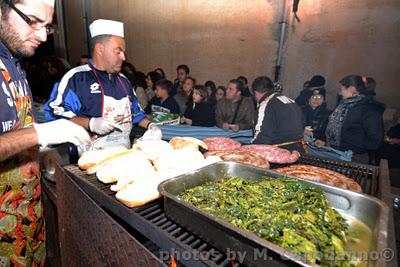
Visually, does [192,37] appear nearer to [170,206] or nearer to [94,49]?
[94,49]

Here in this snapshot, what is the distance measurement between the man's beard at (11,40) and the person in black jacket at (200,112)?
4.85 meters

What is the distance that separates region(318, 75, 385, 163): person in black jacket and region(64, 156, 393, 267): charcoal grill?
2872 millimetres

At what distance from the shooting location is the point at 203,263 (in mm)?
1157

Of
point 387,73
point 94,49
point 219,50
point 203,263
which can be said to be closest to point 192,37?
point 219,50

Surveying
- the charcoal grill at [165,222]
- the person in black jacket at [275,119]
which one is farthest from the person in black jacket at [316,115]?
the charcoal grill at [165,222]

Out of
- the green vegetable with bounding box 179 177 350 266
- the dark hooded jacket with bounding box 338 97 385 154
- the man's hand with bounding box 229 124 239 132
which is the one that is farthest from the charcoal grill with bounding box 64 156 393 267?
the man's hand with bounding box 229 124 239 132

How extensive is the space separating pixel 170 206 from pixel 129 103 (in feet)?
8.27

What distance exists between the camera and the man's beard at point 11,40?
6.08ft

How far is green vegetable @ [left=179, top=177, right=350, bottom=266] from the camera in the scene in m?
1.11

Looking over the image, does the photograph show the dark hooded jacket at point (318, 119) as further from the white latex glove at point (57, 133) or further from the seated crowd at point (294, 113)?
the white latex glove at point (57, 133)

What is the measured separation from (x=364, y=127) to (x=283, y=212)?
434 centimetres

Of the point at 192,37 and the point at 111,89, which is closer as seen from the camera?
the point at 111,89

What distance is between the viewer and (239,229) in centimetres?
112

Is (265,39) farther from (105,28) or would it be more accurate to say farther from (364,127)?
(105,28)
